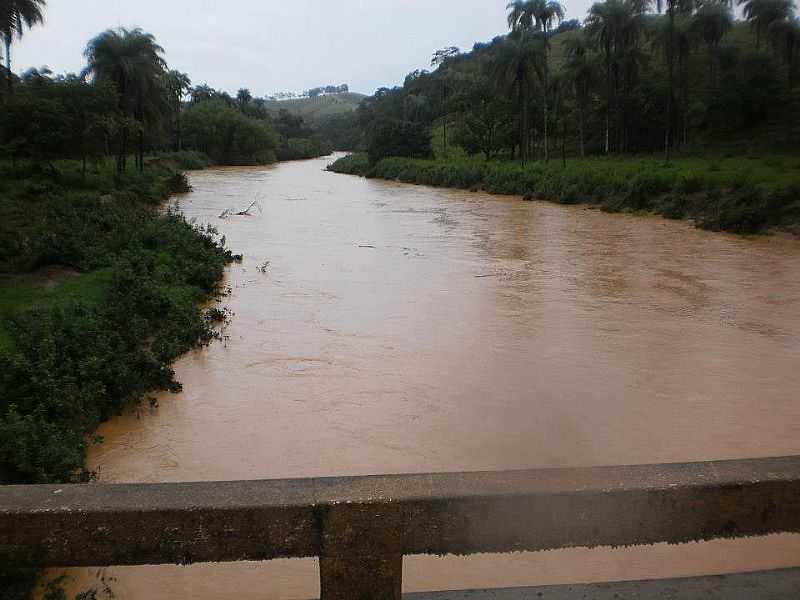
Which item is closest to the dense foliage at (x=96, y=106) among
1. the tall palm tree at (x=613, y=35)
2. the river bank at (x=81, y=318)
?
the river bank at (x=81, y=318)

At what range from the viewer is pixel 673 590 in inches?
116

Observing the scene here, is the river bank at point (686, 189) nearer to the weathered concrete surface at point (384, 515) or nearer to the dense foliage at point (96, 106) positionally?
the dense foliage at point (96, 106)

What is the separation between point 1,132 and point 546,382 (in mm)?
25163

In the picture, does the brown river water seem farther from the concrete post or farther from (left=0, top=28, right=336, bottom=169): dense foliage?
(left=0, top=28, right=336, bottom=169): dense foliage

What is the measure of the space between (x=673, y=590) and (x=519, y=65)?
4579 cm

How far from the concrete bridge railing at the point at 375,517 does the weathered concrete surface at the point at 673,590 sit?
38cm

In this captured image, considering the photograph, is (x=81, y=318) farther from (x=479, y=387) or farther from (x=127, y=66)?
(x=127, y=66)

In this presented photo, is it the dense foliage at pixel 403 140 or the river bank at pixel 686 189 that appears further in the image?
the dense foliage at pixel 403 140

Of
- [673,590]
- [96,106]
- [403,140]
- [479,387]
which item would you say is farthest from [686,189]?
[403,140]

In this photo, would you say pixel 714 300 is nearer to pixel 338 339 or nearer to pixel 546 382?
pixel 546 382

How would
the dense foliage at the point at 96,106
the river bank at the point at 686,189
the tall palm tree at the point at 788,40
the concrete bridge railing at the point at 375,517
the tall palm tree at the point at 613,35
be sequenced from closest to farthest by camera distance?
the concrete bridge railing at the point at 375,517
the river bank at the point at 686,189
the dense foliage at the point at 96,106
the tall palm tree at the point at 613,35
the tall palm tree at the point at 788,40

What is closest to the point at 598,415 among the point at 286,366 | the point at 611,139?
the point at 286,366

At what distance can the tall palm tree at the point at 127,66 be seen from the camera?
122ft

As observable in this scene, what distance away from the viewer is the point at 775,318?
40.2 ft
